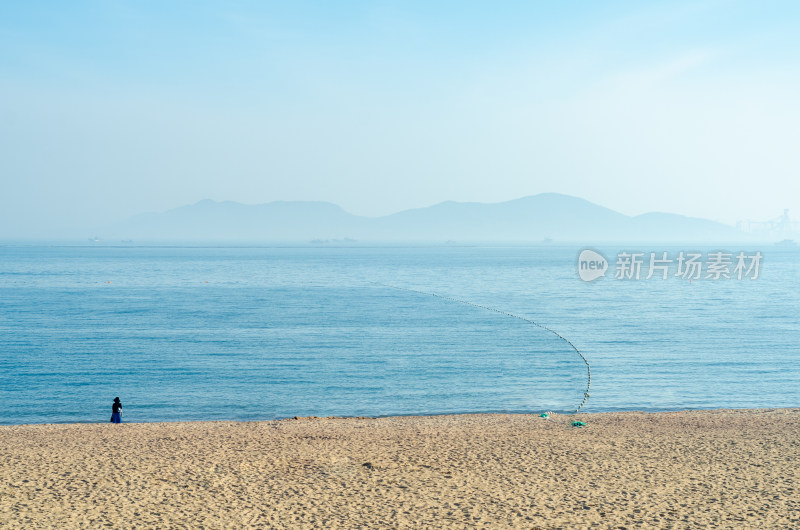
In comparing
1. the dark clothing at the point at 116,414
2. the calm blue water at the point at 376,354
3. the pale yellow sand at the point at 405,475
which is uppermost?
the pale yellow sand at the point at 405,475

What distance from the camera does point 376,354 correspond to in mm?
37844

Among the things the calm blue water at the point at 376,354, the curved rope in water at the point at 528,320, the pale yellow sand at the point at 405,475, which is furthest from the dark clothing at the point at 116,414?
the curved rope in water at the point at 528,320

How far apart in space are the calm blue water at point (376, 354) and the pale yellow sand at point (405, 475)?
18.2ft

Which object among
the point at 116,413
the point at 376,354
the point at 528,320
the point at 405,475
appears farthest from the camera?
the point at 528,320

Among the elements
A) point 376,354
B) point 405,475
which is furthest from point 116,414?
point 376,354

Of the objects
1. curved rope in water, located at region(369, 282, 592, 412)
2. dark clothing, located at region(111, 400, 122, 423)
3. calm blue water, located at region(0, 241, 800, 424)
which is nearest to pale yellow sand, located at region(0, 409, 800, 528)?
dark clothing, located at region(111, 400, 122, 423)

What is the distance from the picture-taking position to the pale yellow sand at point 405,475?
12250mm

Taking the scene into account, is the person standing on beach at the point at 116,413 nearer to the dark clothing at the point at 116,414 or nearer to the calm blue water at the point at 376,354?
the dark clothing at the point at 116,414

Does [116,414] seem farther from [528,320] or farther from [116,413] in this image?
[528,320]

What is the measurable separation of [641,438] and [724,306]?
173 ft

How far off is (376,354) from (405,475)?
903 inches

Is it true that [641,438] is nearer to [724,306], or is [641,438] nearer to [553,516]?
[553,516]

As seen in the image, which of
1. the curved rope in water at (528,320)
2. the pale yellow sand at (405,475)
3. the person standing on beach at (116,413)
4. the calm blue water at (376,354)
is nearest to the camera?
the pale yellow sand at (405,475)

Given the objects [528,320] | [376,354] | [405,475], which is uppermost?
[405,475]
